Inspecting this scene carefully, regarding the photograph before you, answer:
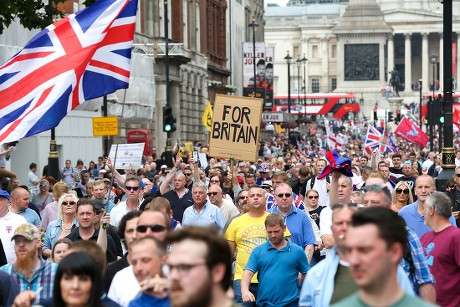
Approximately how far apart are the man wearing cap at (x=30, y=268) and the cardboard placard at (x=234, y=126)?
10749mm

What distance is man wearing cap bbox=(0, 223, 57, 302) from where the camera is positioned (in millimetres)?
8961

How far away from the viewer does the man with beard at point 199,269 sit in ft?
18.1

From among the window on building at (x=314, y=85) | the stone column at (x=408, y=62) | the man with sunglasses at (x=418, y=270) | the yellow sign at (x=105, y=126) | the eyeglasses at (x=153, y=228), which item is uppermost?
the stone column at (x=408, y=62)

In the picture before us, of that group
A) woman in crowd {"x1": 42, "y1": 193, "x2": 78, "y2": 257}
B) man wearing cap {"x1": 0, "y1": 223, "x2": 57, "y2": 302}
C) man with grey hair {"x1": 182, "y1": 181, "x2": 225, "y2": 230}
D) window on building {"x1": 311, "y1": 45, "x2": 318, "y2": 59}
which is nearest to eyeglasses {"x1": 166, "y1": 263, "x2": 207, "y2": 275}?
man wearing cap {"x1": 0, "y1": 223, "x2": 57, "y2": 302}

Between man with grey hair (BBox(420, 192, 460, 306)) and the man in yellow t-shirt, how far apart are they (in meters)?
2.18

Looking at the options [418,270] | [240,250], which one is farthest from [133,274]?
[240,250]

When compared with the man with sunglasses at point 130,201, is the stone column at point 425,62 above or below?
above

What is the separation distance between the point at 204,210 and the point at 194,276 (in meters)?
9.33

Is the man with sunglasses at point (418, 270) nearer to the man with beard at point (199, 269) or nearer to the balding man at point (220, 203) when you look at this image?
the man with beard at point (199, 269)

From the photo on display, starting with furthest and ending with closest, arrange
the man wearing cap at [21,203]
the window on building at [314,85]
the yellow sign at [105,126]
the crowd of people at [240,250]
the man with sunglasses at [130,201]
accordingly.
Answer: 1. the window on building at [314,85]
2. the yellow sign at [105,126]
3. the man wearing cap at [21,203]
4. the man with sunglasses at [130,201]
5. the crowd of people at [240,250]

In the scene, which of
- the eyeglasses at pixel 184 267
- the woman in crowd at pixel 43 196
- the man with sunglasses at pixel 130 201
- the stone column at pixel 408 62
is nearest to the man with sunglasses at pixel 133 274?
the eyeglasses at pixel 184 267

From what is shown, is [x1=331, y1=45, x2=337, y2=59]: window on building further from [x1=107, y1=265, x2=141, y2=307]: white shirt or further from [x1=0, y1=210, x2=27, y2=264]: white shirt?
[x1=107, y1=265, x2=141, y2=307]: white shirt

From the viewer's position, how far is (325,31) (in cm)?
19462

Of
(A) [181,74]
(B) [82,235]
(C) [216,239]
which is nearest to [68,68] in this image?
(B) [82,235]
